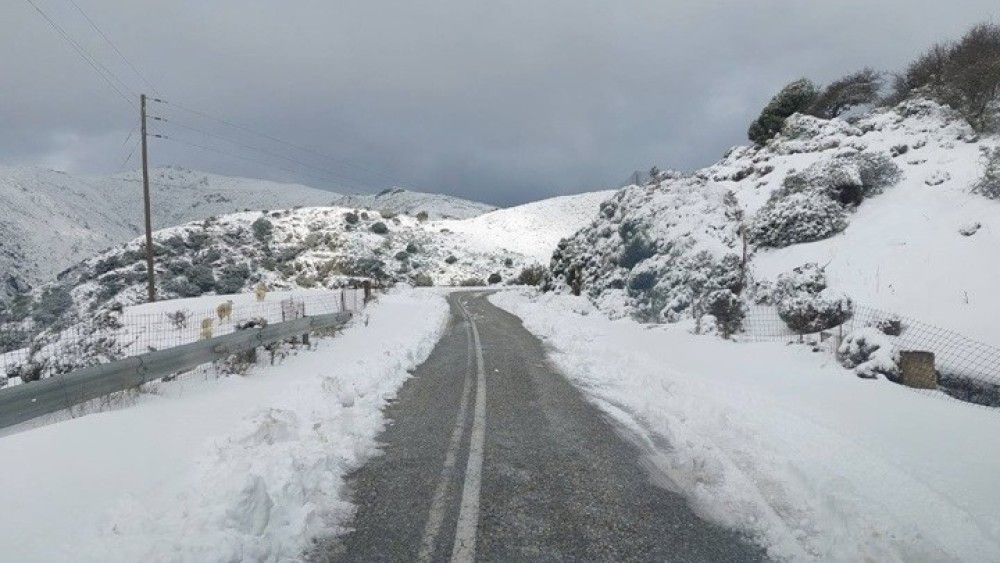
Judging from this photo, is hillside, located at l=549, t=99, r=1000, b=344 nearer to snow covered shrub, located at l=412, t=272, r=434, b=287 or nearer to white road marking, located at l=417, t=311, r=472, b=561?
white road marking, located at l=417, t=311, r=472, b=561

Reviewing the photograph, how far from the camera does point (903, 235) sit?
Answer: 46.8ft

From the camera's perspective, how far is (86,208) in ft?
411

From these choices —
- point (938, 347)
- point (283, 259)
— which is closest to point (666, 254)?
point (938, 347)

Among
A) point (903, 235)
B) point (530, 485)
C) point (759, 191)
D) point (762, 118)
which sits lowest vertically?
point (530, 485)

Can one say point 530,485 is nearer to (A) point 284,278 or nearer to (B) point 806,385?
(B) point 806,385

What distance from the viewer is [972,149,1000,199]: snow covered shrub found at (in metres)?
14.1

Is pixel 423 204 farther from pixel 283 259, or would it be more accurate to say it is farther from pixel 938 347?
pixel 938 347

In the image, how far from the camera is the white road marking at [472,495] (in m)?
3.63

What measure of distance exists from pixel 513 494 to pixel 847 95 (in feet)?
115

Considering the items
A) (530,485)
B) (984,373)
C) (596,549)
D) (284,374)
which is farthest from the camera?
(284,374)

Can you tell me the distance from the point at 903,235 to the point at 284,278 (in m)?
46.3

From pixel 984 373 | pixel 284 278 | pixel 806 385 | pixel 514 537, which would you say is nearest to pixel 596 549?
pixel 514 537

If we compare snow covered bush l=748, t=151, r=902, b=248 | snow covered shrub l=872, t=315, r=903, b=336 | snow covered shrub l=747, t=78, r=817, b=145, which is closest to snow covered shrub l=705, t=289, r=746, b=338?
snow covered bush l=748, t=151, r=902, b=248

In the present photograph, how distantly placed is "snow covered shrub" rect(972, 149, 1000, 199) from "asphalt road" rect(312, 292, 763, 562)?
45.5 ft
